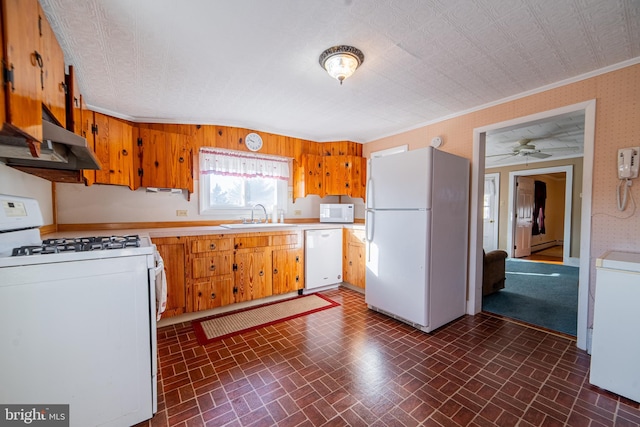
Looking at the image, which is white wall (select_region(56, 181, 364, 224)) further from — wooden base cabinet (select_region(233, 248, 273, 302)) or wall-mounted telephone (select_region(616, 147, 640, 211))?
wall-mounted telephone (select_region(616, 147, 640, 211))

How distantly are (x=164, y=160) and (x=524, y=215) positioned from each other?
7785 millimetres

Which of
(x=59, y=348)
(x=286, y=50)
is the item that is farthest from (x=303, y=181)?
(x=59, y=348)

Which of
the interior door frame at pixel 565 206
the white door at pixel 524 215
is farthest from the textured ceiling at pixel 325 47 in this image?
the white door at pixel 524 215

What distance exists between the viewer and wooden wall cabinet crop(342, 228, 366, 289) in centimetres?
353

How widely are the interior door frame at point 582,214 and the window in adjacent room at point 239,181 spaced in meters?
2.59

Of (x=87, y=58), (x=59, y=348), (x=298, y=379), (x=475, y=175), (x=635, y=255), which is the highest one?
(x=87, y=58)

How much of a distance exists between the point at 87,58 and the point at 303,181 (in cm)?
265

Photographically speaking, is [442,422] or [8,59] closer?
[8,59]

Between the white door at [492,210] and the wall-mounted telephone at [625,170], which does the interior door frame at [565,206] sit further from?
the wall-mounted telephone at [625,170]

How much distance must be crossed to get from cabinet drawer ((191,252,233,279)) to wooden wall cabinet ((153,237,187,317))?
124mm

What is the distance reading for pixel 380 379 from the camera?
1829 millimetres

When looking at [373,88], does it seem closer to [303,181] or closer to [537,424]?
[303,181]

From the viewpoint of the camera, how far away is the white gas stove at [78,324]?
1.14 meters

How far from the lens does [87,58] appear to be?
73.7 inches
